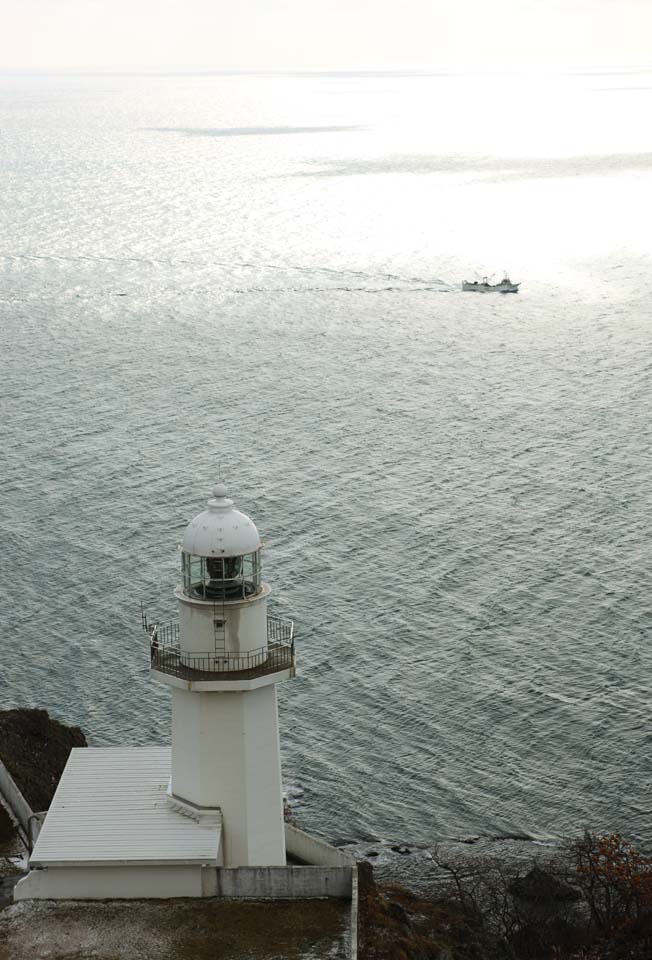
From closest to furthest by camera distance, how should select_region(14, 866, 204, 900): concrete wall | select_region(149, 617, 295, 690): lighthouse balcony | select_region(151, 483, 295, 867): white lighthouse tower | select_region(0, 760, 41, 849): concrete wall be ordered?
select_region(149, 617, 295, 690): lighthouse balcony < select_region(151, 483, 295, 867): white lighthouse tower < select_region(14, 866, 204, 900): concrete wall < select_region(0, 760, 41, 849): concrete wall

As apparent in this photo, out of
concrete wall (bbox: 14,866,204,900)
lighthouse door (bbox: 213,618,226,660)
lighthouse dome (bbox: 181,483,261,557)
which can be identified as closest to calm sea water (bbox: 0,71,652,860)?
concrete wall (bbox: 14,866,204,900)

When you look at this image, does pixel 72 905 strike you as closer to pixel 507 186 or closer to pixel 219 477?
pixel 219 477

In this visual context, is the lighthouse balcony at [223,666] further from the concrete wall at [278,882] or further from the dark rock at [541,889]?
the dark rock at [541,889]

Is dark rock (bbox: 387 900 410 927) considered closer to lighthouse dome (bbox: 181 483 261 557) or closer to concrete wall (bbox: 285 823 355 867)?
concrete wall (bbox: 285 823 355 867)

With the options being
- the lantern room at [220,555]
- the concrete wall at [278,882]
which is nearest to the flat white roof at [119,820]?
the concrete wall at [278,882]

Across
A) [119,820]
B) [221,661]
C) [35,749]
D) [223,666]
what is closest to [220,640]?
[221,661]

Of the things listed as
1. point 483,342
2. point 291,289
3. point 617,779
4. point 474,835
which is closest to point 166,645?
point 474,835

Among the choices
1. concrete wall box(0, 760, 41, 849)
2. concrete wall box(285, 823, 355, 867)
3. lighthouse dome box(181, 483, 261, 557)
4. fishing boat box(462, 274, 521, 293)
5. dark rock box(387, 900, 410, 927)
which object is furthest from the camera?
fishing boat box(462, 274, 521, 293)

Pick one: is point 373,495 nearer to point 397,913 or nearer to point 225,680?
point 397,913
